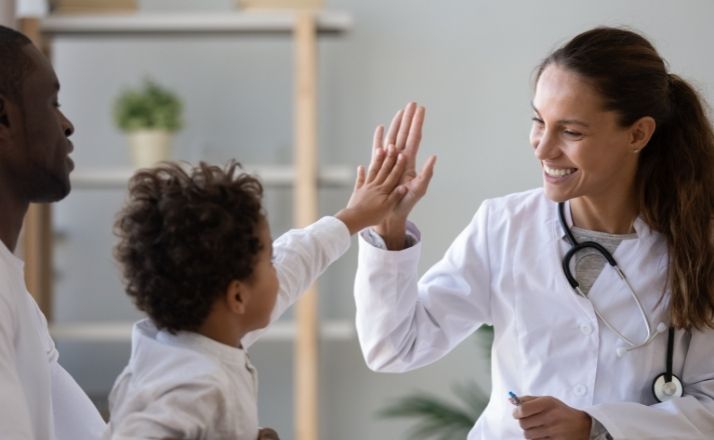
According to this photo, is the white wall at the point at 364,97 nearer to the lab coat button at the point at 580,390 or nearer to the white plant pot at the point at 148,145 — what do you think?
the white plant pot at the point at 148,145

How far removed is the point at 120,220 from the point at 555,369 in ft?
2.82

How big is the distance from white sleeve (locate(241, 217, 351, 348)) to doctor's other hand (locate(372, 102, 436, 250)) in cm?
17

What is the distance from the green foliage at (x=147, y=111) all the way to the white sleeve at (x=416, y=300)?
1962 millimetres

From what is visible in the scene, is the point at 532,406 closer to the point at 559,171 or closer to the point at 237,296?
the point at 559,171

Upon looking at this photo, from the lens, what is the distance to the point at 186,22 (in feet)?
11.7

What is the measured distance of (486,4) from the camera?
398cm

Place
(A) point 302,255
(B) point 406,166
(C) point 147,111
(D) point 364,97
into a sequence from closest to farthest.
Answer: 1. (A) point 302,255
2. (B) point 406,166
3. (C) point 147,111
4. (D) point 364,97

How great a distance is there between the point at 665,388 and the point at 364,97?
2432mm

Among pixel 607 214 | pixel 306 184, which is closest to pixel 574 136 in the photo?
pixel 607 214

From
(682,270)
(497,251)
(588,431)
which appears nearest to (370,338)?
(497,251)

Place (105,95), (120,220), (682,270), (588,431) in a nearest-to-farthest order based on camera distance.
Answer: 1. (120,220)
2. (588,431)
3. (682,270)
4. (105,95)

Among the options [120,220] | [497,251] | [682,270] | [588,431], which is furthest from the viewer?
[497,251]

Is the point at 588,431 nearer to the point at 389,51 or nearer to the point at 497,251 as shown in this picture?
the point at 497,251

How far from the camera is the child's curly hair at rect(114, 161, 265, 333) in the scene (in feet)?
3.77
